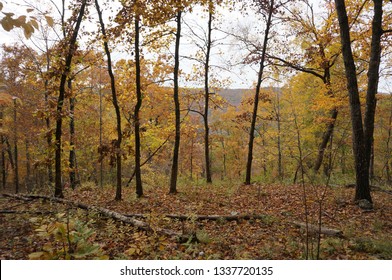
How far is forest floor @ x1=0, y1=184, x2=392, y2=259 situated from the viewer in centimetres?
414

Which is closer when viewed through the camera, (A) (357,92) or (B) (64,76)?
(A) (357,92)

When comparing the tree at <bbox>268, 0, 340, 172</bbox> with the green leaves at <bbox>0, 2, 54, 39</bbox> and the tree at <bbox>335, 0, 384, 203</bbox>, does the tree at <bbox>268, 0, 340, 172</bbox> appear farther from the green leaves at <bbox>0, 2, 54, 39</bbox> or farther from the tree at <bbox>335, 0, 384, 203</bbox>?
the green leaves at <bbox>0, 2, 54, 39</bbox>

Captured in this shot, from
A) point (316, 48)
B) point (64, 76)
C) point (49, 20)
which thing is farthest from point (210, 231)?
→ point (316, 48)

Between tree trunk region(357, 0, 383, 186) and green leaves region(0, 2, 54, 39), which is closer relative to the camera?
green leaves region(0, 2, 54, 39)

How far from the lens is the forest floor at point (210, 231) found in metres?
4.14

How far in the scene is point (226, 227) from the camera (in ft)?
21.7

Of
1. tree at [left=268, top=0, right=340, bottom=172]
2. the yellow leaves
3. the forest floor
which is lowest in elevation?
the forest floor

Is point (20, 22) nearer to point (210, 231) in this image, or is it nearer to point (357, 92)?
point (210, 231)

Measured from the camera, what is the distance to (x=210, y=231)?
629 cm

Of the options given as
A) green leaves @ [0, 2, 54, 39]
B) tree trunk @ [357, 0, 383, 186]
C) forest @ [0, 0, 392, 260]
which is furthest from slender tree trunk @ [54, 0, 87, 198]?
tree trunk @ [357, 0, 383, 186]

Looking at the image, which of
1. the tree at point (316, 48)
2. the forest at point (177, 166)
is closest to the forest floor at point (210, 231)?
the forest at point (177, 166)

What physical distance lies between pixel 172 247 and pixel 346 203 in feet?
19.7
